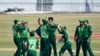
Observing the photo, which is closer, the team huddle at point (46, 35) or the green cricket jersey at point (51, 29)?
the team huddle at point (46, 35)

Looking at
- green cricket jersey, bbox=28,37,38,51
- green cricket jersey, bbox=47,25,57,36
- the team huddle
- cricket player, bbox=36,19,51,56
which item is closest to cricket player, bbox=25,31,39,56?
green cricket jersey, bbox=28,37,38,51

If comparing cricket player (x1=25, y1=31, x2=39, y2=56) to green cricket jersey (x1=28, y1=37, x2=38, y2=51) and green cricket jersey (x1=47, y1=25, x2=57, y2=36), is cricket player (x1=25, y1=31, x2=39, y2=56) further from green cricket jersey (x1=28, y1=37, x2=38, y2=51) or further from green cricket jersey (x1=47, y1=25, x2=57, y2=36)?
green cricket jersey (x1=47, y1=25, x2=57, y2=36)

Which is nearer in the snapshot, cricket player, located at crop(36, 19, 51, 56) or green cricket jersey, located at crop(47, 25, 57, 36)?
cricket player, located at crop(36, 19, 51, 56)

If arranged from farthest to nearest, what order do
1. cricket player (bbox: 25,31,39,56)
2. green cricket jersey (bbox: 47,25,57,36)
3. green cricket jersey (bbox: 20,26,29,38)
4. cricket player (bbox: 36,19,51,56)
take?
green cricket jersey (bbox: 47,25,57,36), green cricket jersey (bbox: 20,26,29,38), cricket player (bbox: 36,19,51,56), cricket player (bbox: 25,31,39,56)

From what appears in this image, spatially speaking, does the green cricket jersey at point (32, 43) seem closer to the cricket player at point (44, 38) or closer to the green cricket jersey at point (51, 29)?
the cricket player at point (44, 38)

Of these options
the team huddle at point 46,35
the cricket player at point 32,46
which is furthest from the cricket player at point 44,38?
the cricket player at point 32,46

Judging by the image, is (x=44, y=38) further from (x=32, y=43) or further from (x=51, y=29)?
(x=32, y=43)

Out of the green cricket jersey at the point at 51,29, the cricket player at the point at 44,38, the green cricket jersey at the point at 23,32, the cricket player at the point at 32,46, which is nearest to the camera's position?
the cricket player at the point at 32,46

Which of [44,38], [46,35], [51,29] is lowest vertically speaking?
A: [44,38]

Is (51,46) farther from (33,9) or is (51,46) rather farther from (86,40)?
(33,9)

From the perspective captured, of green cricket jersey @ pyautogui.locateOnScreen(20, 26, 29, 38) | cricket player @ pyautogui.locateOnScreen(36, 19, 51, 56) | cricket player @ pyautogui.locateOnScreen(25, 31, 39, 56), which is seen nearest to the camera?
cricket player @ pyautogui.locateOnScreen(25, 31, 39, 56)

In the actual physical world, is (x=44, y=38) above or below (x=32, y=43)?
below

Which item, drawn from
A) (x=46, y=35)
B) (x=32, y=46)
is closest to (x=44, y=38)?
(x=46, y=35)

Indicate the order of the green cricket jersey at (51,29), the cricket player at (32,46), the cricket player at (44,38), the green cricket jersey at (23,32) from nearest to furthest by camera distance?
1. the cricket player at (32,46)
2. the cricket player at (44,38)
3. the green cricket jersey at (23,32)
4. the green cricket jersey at (51,29)
